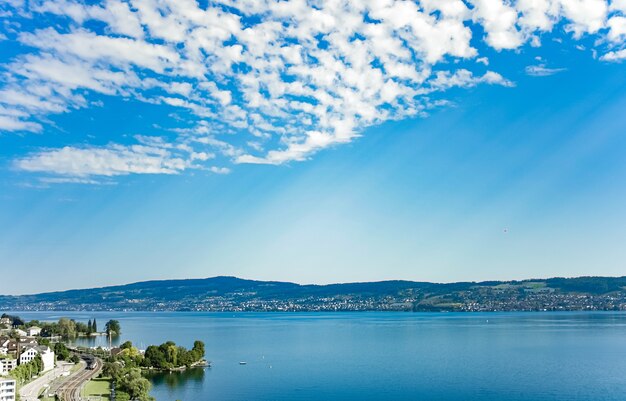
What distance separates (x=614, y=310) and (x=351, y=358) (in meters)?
162

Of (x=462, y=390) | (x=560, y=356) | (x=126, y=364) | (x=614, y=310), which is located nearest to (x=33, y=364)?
(x=126, y=364)

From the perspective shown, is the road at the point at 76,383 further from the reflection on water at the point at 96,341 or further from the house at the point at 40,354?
the reflection on water at the point at 96,341

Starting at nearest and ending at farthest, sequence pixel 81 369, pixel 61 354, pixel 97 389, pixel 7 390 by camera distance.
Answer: pixel 7 390 → pixel 97 389 → pixel 81 369 → pixel 61 354

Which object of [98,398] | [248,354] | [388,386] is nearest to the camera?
[98,398]

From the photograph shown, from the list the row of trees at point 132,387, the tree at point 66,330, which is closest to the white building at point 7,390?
the row of trees at point 132,387

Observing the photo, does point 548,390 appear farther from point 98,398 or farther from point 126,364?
point 126,364

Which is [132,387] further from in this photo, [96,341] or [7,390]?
[96,341]

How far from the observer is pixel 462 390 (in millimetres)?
47281

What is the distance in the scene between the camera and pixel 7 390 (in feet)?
128

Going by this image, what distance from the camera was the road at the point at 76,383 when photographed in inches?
1706

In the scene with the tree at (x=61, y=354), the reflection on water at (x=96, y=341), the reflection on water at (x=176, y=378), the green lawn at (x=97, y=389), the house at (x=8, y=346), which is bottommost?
the reflection on water at (x=96, y=341)

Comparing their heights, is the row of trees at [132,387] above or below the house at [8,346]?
below

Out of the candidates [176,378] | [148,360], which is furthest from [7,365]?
[176,378]

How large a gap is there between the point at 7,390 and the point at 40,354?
20.7 m
